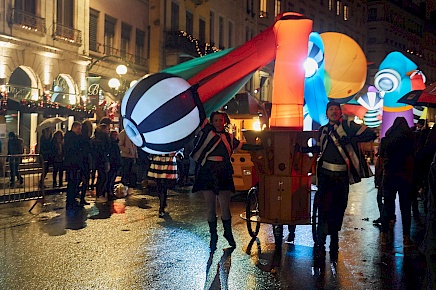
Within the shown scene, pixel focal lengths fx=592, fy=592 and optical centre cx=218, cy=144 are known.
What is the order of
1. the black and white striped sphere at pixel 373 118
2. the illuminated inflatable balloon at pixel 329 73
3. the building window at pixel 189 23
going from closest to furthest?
the illuminated inflatable balloon at pixel 329 73 < the black and white striped sphere at pixel 373 118 < the building window at pixel 189 23

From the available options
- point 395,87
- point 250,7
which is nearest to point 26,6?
point 395,87

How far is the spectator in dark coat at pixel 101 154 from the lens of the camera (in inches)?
577

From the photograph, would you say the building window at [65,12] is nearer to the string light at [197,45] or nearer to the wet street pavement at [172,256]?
the string light at [197,45]

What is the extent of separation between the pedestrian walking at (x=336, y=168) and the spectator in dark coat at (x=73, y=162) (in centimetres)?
637

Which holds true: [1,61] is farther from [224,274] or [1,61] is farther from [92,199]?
[224,274]

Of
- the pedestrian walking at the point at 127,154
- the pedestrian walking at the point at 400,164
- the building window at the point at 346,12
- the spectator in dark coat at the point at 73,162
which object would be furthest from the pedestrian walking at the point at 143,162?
the building window at the point at 346,12

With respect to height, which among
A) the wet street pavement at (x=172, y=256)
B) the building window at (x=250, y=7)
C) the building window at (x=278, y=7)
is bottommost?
the wet street pavement at (x=172, y=256)

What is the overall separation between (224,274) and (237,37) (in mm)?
37297

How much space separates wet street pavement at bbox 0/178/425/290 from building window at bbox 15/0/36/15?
12289mm

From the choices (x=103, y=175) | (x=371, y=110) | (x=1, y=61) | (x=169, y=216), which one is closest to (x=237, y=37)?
(x=371, y=110)

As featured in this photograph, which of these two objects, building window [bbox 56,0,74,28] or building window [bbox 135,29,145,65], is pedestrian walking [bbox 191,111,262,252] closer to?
building window [bbox 56,0,74,28]

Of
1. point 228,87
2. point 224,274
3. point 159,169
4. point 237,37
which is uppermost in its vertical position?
point 237,37

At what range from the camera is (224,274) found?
6.95m

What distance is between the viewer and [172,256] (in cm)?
788
